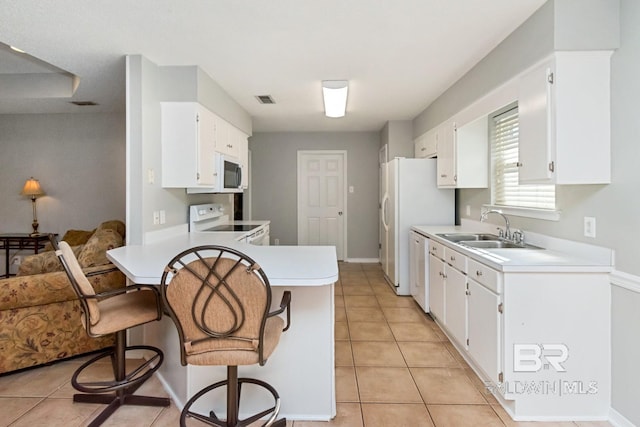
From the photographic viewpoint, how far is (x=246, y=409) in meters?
1.96

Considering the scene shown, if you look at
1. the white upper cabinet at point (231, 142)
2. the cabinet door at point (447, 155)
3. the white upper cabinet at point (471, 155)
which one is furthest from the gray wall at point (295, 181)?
the white upper cabinet at point (471, 155)

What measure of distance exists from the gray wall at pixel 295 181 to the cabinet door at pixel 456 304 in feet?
11.7

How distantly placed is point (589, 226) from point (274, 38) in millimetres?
→ 2371

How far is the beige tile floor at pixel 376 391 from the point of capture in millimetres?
1976

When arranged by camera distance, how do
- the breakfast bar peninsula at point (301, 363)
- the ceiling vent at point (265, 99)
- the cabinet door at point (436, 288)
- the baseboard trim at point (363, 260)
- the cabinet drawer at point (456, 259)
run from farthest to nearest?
1. the baseboard trim at point (363, 260)
2. the ceiling vent at point (265, 99)
3. the cabinet door at point (436, 288)
4. the cabinet drawer at point (456, 259)
5. the breakfast bar peninsula at point (301, 363)

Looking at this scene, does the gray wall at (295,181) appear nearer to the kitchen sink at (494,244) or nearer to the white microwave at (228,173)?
the white microwave at (228,173)

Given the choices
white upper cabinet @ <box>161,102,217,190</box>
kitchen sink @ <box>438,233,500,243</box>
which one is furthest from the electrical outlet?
white upper cabinet @ <box>161,102,217,190</box>

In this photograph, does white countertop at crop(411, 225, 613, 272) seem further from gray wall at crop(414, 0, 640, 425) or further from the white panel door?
the white panel door

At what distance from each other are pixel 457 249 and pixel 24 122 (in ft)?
19.0

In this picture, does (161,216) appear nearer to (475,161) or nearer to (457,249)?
(457,249)

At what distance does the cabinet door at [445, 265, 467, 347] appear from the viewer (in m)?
2.58

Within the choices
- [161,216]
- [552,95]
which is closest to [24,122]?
[161,216]

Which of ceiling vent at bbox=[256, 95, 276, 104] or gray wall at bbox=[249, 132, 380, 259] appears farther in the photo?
gray wall at bbox=[249, 132, 380, 259]

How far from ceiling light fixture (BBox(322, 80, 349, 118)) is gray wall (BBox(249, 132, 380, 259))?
225cm
